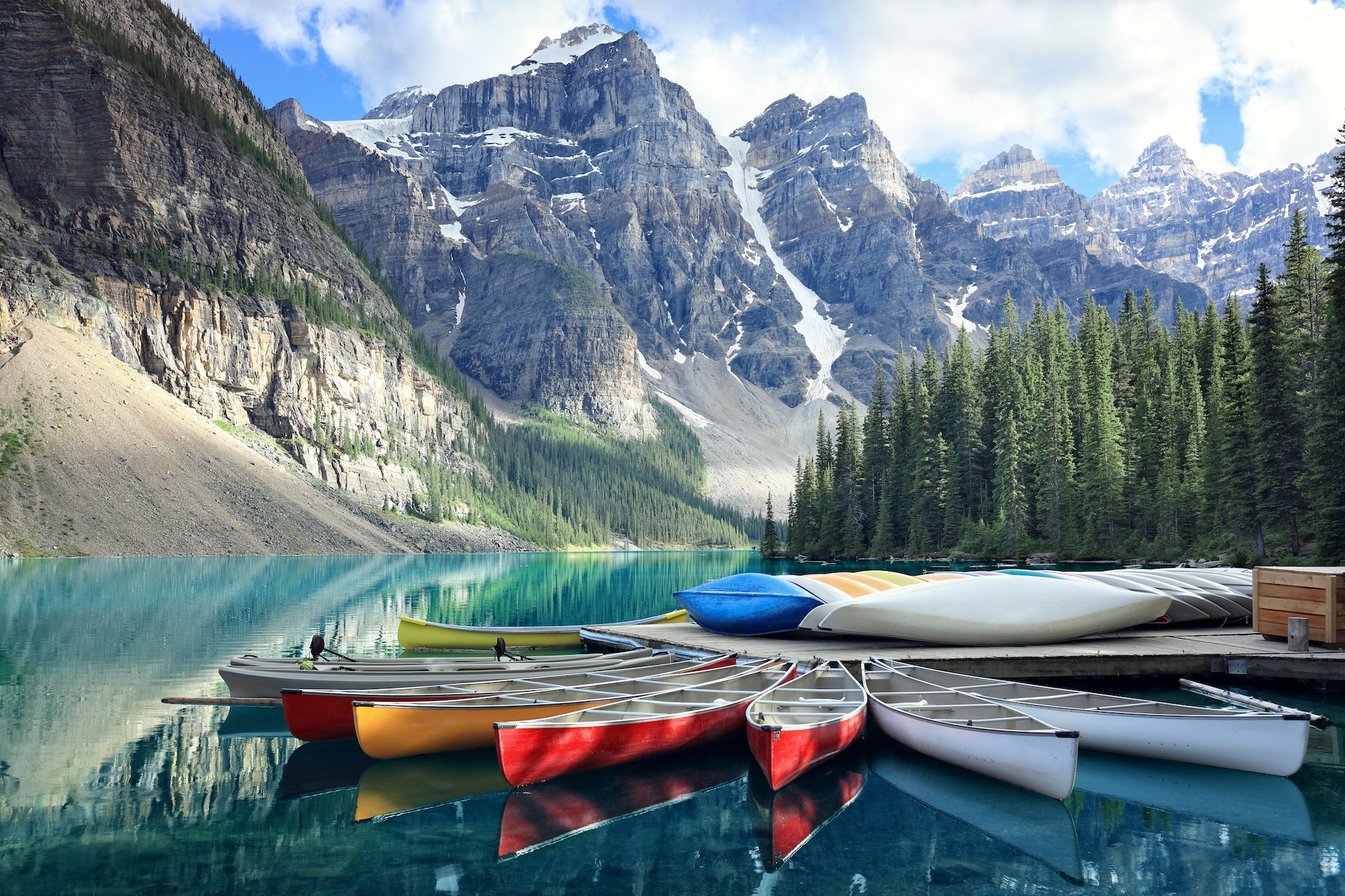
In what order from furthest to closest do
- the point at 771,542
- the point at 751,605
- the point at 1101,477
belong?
the point at 771,542, the point at 1101,477, the point at 751,605

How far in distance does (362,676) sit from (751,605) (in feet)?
36.1

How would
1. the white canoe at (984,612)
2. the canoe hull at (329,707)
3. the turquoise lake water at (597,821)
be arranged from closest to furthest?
the turquoise lake water at (597,821) → the canoe hull at (329,707) → the white canoe at (984,612)

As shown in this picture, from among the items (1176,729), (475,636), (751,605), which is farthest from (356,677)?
(1176,729)

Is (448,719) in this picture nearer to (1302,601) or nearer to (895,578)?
(895,578)

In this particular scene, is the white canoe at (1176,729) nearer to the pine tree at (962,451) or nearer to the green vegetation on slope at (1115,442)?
the green vegetation on slope at (1115,442)

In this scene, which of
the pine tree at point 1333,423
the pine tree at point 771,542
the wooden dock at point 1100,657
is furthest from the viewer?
the pine tree at point 771,542

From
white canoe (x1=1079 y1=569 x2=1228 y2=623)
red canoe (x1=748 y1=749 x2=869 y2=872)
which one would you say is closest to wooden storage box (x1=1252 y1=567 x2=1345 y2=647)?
white canoe (x1=1079 y1=569 x2=1228 y2=623)

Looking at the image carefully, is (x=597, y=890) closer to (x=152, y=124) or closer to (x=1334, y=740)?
(x=1334, y=740)

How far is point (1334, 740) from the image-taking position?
1619 centimetres

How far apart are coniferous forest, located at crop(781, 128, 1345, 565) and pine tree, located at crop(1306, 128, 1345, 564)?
0.24 feet

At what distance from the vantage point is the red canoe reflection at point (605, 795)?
11680mm

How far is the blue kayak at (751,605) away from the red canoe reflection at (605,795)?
302 inches

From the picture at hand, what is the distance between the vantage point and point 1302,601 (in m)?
21.5

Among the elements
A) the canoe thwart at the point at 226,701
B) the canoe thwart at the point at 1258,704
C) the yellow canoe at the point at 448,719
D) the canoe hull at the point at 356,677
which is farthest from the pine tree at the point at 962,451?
the canoe thwart at the point at 226,701
